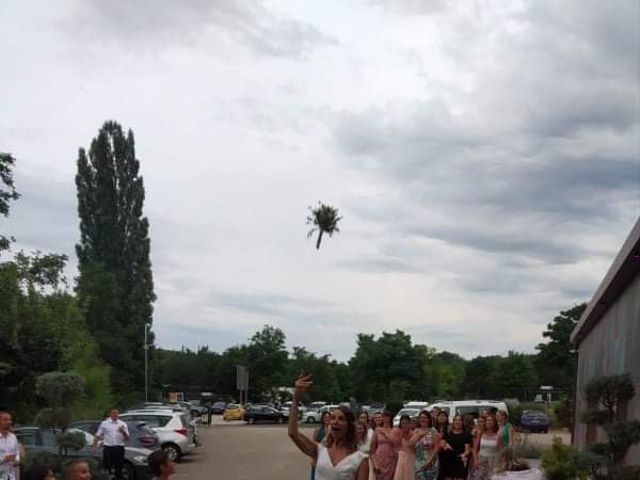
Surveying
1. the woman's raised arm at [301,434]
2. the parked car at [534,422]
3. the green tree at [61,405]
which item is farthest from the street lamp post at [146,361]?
the woman's raised arm at [301,434]

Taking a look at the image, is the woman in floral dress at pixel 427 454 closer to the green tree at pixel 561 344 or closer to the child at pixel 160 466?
the child at pixel 160 466

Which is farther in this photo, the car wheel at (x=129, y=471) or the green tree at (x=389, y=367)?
the green tree at (x=389, y=367)

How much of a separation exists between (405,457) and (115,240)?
48.8 meters

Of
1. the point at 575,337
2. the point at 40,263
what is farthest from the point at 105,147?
the point at 575,337

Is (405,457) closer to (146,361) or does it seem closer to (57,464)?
(57,464)

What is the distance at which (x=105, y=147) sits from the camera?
5947 centimetres

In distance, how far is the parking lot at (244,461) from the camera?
70.6 feet

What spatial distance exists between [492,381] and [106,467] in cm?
8839

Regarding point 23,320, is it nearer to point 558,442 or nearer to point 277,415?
point 558,442

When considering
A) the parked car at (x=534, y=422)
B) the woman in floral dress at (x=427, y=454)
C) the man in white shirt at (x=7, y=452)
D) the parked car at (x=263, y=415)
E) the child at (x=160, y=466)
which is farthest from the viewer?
the parked car at (x=263, y=415)

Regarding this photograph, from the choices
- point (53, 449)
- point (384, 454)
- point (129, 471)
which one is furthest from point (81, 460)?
point (129, 471)

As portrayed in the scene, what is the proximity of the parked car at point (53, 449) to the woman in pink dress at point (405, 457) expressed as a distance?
6.42 meters

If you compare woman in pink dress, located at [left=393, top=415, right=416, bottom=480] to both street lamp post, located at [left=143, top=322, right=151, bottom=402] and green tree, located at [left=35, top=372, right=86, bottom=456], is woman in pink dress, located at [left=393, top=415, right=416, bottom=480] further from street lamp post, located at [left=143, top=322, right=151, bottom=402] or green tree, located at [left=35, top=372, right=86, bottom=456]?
street lamp post, located at [left=143, top=322, right=151, bottom=402]

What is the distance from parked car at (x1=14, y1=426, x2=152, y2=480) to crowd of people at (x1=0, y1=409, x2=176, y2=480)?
13.8 inches
